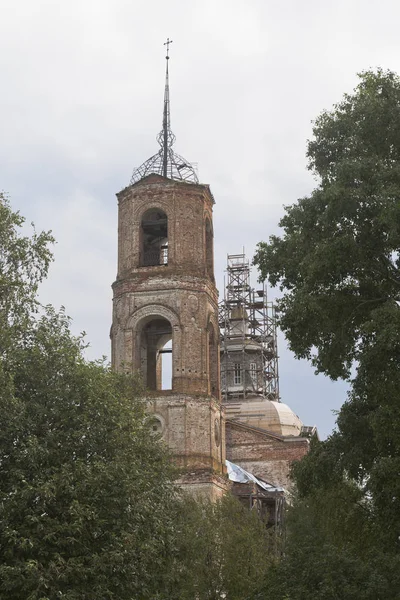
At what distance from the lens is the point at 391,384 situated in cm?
1515

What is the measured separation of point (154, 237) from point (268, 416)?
585 inches

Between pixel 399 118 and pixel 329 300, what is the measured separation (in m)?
3.40

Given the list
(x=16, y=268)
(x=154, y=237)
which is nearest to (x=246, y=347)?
(x=154, y=237)

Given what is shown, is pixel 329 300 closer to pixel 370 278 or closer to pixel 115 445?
pixel 370 278

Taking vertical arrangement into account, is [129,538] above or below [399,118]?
below

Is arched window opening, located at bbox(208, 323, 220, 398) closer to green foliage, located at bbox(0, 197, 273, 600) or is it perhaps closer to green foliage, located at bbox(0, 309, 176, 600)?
green foliage, located at bbox(0, 197, 273, 600)

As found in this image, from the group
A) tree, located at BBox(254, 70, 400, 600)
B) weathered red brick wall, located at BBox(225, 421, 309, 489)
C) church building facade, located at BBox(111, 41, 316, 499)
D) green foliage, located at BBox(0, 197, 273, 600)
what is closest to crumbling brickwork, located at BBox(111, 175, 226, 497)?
church building facade, located at BBox(111, 41, 316, 499)

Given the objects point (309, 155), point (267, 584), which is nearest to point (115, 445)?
point (267, 584)

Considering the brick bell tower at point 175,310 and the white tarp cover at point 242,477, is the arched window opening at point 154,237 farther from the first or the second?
the white tarp cover at point 242,477

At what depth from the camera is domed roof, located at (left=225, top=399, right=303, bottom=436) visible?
46.4 metres

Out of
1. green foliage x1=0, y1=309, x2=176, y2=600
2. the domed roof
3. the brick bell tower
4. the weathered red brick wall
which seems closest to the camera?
green foliage x1=0, y1=309, x2=176, y2=600

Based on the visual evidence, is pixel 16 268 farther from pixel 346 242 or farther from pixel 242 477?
pixel 242 477

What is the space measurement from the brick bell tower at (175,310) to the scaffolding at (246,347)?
52.1 ft

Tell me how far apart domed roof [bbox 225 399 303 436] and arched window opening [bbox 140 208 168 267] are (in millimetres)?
13483
